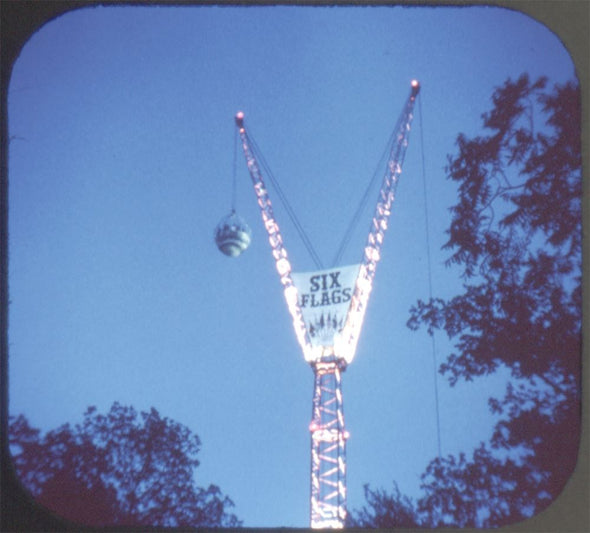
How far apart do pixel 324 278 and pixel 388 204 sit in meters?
3.48

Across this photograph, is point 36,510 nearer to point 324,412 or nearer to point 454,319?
point 454,319

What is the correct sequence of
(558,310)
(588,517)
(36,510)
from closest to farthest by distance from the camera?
1. (588,517)
2. (36,510)
3. (558,310)

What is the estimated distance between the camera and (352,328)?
25.9m

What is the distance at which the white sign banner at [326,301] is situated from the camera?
1016 inches

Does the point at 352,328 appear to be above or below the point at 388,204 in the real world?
below

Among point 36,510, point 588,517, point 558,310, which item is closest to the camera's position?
point 588,517

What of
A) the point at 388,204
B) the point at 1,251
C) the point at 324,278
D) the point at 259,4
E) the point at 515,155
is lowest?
the point at 1,251

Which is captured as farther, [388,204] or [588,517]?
[388,204]

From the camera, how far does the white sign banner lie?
25.8 meters

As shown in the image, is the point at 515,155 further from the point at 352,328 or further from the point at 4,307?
the point at 352,328

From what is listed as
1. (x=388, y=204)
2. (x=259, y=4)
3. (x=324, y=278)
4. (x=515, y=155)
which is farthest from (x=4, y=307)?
(x=388, y=204)

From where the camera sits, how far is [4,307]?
6.79 m

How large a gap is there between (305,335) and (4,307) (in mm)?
20085

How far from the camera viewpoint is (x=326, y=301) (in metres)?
26.1
